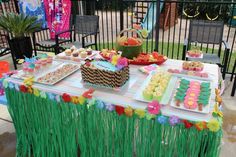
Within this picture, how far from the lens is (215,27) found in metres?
3.40

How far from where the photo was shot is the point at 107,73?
5.11 ft

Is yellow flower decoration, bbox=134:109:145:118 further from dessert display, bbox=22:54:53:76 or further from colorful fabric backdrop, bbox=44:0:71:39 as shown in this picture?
colorful fabric backdrop, bbox=44:0:71:39

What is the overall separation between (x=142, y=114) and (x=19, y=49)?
10.5ft

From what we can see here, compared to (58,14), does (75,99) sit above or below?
below

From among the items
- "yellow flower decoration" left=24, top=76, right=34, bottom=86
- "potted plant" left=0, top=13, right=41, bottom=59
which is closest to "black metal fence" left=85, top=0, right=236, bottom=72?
"potted plant" left=0, top=13, right=41, bottom=59

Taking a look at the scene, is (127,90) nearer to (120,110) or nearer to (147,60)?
(120,110)

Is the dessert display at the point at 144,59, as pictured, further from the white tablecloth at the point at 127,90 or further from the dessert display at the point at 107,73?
the dessert display at the point at 107,73

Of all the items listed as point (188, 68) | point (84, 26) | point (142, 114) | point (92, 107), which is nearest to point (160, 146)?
point (142, 114)

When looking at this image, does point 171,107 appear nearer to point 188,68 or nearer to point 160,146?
point 160,146

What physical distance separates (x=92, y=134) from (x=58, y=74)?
57 centimetres

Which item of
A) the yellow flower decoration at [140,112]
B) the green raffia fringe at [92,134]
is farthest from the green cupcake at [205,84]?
the yellow flower decoration at [140,112]

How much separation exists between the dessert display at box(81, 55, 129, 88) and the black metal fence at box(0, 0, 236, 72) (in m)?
1.45

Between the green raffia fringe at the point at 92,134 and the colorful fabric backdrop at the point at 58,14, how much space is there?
2.75 meters

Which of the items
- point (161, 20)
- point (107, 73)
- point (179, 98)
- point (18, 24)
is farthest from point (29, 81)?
point (161, 20)
